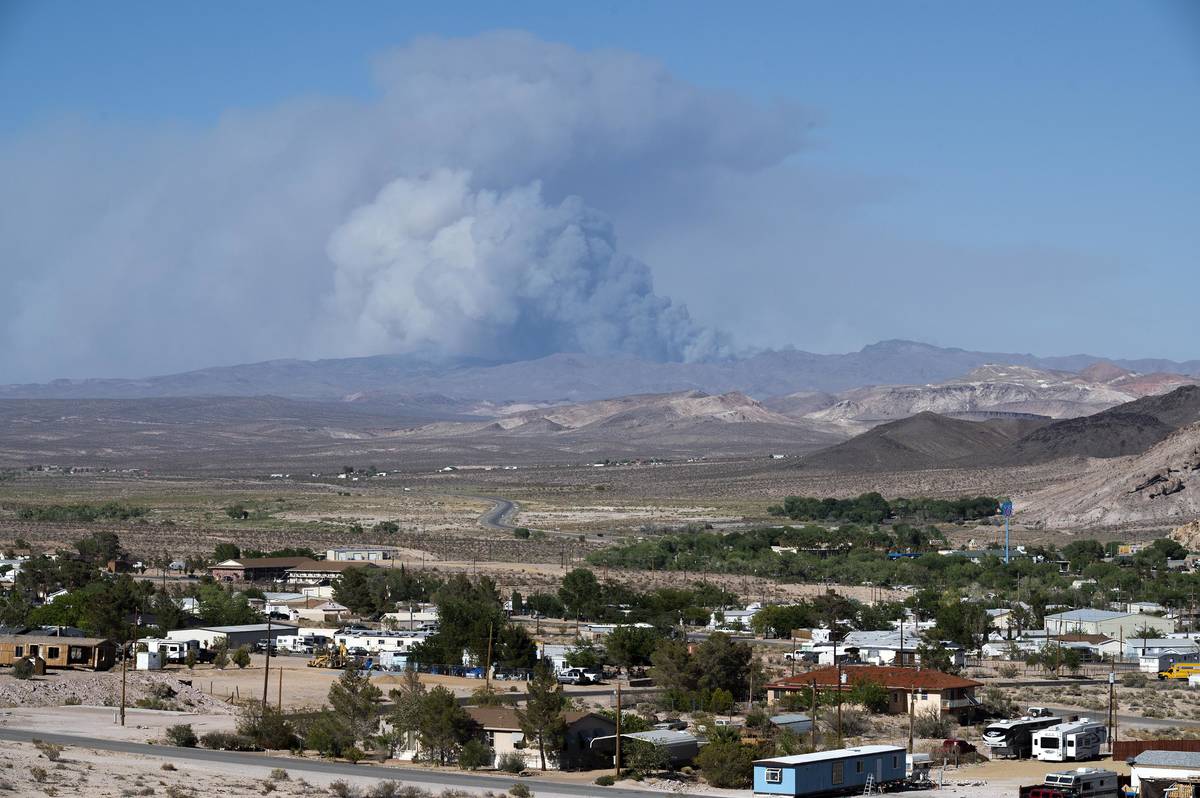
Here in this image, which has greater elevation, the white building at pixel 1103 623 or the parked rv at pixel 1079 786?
the white building at pixel 1103 623

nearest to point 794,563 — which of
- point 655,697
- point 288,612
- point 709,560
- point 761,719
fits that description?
point 709,560

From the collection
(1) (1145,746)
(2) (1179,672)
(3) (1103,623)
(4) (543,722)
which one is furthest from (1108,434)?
(4) (543,722)

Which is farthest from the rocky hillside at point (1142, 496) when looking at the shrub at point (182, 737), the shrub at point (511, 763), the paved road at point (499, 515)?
the shrub at point (182, 737)

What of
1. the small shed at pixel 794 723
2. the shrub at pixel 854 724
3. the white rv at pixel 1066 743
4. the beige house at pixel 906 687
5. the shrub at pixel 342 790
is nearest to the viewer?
the shrub at pixel 342 790

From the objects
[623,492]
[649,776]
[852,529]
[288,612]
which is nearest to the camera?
[649,776]

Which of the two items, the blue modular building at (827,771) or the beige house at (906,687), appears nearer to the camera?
the blue modular building at (827,771)

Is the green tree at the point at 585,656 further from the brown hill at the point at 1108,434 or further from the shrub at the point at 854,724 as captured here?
the brown hill at the point at 1108,434

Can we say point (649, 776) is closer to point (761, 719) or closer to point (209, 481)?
point (761, 719)
